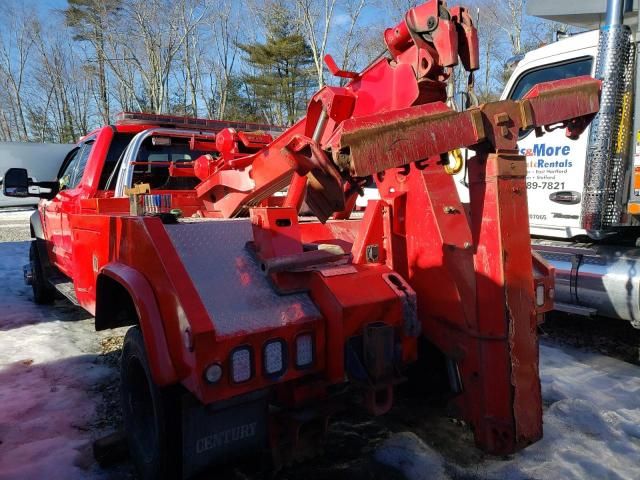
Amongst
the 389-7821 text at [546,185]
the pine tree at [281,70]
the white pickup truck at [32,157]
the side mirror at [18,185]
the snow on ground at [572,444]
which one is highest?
the pine tree at [281,70]

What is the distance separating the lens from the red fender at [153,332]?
7.04ft

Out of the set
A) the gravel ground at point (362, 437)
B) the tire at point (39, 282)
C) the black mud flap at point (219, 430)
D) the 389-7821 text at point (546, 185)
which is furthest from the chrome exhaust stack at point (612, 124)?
the tire at point (39, 282)

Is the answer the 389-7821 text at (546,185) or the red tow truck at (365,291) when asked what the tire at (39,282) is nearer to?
the red tow truck at (365,291)

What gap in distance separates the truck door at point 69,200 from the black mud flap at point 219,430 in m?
2.76

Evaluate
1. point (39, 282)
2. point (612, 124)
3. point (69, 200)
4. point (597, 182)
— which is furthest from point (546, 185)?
point (39, 282)

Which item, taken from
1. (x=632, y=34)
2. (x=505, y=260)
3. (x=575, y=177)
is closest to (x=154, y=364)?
(x=505, y=260)

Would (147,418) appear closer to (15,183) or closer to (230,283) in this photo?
(230,283)

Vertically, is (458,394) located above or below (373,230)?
below

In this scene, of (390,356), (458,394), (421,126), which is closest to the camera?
(421,126)

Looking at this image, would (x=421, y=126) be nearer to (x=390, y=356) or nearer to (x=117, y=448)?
(x=390, y=356)

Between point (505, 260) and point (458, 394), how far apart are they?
0.72 m

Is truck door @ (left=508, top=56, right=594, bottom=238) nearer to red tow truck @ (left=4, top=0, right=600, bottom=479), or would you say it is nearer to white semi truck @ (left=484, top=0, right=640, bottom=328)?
white semi truck @ (left=484, top=0, right=640, bottom=328)

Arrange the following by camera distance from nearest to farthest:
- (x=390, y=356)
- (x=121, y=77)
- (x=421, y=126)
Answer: (x=421, y=126), (x=390, y=356), (x=121, y=77)

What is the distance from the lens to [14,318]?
5863 millimetres
